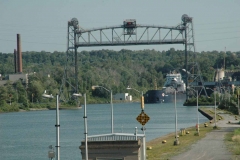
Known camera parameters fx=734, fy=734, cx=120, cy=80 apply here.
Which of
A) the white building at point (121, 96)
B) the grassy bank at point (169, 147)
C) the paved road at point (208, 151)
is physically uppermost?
the paved road at point (208, 151)

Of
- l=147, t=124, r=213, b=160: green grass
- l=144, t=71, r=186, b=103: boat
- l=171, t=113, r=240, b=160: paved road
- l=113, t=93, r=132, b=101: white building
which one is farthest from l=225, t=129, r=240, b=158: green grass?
l=113, t=93, r=132, b=101: white building

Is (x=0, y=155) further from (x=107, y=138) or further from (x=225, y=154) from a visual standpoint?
(x=107, y=138)

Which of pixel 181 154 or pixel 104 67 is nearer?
pixel 181 154

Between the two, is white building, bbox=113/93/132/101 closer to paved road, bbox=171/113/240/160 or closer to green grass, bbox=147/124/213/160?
green grass, bbox=147/124/213/160

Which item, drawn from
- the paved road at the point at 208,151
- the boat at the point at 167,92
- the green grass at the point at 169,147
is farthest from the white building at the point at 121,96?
the paved road at the point at 208,151

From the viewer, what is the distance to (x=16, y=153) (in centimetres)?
4231

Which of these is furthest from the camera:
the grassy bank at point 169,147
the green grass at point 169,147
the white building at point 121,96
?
the white building at point 121,96

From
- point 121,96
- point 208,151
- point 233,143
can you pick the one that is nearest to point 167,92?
point 121,96

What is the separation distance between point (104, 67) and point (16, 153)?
482ft

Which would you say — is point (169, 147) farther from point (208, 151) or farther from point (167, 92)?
point (167, 92)

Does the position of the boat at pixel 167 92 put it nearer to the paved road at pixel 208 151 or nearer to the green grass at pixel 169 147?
the green grass at pixel 169 147

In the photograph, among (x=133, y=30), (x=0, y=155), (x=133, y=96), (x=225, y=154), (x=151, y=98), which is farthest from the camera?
(x=133, y=96)

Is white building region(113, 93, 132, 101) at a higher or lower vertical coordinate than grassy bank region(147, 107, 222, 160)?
lower

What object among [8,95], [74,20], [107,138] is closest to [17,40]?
[8,95]
